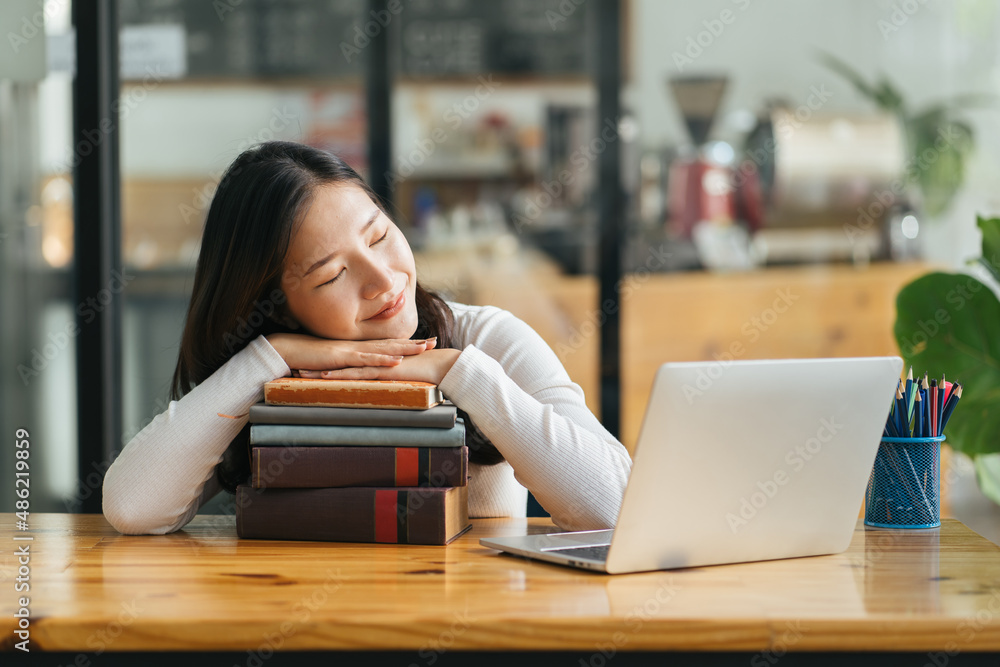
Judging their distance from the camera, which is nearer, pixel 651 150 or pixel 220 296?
pixel 220 296

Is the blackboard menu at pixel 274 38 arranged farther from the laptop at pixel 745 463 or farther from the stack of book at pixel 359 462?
the laptop at pixel 745 463

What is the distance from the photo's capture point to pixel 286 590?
0.94 metres

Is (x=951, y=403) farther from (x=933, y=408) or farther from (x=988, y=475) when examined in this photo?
(x=988, y=475)

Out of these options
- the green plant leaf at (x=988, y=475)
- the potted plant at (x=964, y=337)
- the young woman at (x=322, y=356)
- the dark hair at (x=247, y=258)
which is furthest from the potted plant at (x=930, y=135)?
the dark hair at (x=247, y=258)

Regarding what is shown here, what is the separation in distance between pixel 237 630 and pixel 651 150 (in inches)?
99.4

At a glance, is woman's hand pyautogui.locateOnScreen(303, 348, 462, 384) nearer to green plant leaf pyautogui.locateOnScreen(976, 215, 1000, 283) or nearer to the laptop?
the laptop

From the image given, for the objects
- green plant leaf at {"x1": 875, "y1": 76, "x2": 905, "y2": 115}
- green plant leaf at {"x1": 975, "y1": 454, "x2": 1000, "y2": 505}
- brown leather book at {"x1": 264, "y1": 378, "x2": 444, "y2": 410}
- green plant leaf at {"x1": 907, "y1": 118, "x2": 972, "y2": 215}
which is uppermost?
green plant leaf at {"x1": 875, "y1": 76, "x2": 905, "y2": 115}

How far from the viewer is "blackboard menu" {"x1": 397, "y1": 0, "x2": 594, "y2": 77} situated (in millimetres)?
3410

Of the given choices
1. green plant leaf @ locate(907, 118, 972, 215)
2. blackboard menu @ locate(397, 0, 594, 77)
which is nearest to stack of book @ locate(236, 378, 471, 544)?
blackboard menu @ locate(397, 0, 594, 77)

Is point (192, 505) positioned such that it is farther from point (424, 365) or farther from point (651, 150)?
Result: point (651, 150)

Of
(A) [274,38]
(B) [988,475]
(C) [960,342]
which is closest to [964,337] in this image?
(C) [960,342]

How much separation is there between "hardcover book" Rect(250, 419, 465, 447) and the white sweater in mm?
94

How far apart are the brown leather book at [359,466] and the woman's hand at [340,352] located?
0.45 ft

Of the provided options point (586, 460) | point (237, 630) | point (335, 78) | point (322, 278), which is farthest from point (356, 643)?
point (335, 78)
